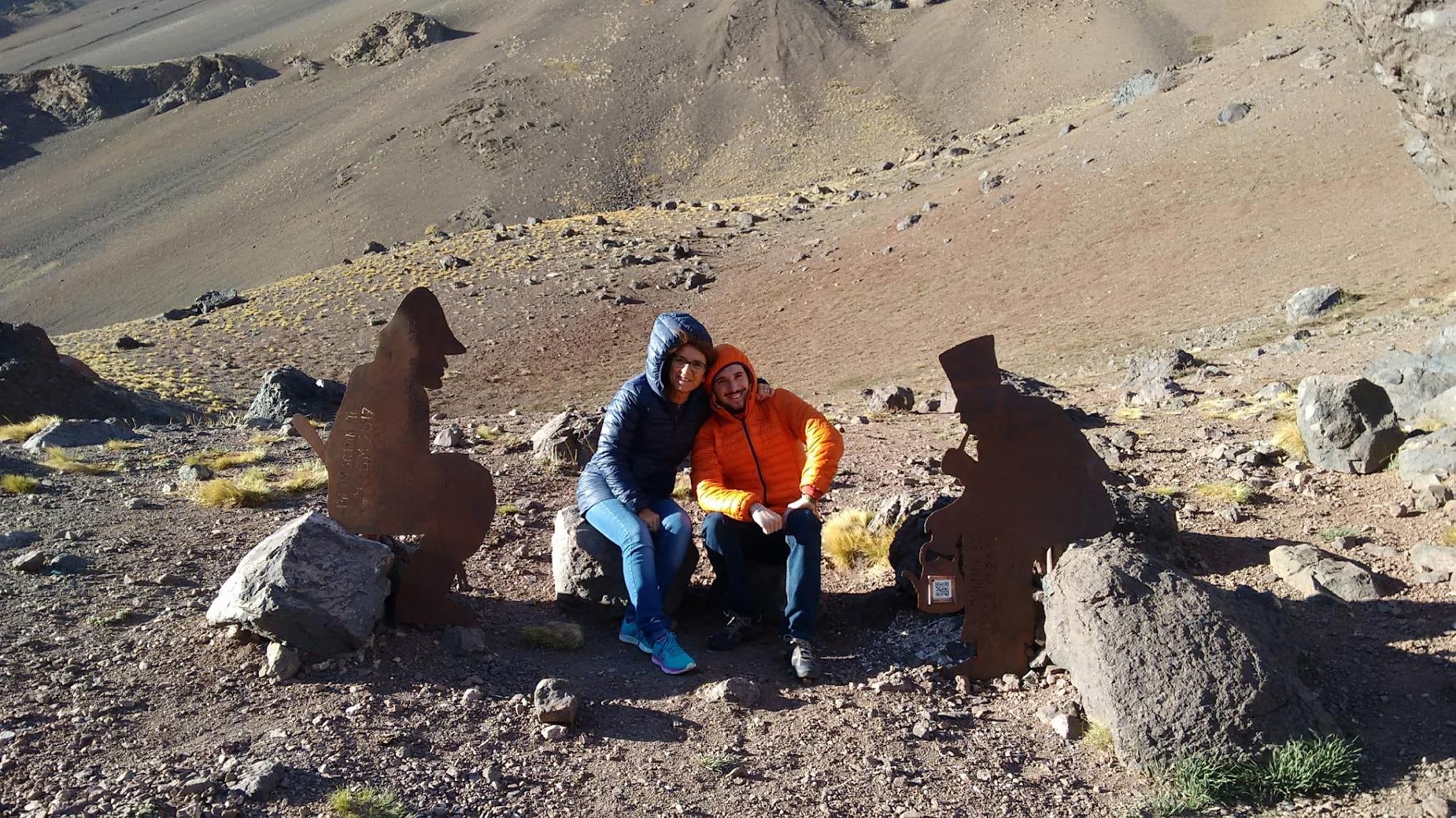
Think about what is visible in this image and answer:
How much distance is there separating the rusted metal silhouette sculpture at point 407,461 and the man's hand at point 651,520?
0.77m

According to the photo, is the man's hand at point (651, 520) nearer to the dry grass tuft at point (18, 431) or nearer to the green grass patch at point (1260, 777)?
the green grass patch at point (1260, 777)

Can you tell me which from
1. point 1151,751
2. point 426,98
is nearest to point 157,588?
point 1151,751

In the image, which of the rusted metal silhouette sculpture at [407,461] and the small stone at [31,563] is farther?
the small stone at [31,563]

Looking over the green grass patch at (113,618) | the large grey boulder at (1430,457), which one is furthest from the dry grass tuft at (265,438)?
the large grey boulder at (1430,457)

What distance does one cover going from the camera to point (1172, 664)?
4188 mm

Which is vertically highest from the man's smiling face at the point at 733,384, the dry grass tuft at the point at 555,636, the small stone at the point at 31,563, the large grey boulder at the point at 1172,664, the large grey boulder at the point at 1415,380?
the man's smiling face at the point at 733,384

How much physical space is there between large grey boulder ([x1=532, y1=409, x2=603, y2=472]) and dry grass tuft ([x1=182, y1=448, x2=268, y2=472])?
8.33 ft

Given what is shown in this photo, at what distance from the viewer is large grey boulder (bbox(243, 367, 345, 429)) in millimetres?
15156

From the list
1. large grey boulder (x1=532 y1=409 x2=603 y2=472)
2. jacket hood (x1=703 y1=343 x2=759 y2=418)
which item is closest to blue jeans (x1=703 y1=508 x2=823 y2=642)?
jacket hood (x1=703 y1=343 x2=759 y2=418)

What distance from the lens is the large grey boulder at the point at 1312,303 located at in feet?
53.5

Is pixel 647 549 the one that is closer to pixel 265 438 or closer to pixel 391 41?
pixel 265 438

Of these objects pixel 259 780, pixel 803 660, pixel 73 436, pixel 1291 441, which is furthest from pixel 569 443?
pixel 1291 441

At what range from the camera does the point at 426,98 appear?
6250cm

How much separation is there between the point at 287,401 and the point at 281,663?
37.5 feet
